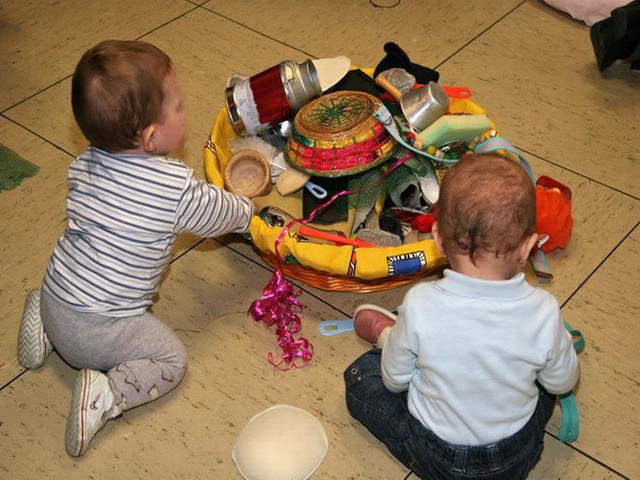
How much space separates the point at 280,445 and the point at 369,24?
1.20m

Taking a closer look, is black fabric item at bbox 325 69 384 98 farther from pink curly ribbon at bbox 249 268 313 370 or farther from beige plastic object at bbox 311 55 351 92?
pink curly ribbon at bbox 249 268 313 370

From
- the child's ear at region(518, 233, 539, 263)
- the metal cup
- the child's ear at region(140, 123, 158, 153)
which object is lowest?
the metal cup

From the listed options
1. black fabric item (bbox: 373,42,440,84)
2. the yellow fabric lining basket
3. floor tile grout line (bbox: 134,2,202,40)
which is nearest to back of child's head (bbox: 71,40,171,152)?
the yellow fabric lining basket

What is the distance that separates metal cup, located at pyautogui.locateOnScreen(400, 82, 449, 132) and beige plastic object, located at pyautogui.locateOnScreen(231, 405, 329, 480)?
0.53 metres

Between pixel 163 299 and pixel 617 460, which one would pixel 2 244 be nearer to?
pixel 163 299

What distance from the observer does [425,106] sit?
142 centimetres

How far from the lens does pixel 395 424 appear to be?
1.18 meters

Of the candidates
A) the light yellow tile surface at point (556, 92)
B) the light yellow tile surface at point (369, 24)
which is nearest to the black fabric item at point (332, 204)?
the light yellow tile surface at point (556, 92)

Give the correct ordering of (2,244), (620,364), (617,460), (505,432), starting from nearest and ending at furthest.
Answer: (505,432) → (617,460) → (620,364) → (2,244)

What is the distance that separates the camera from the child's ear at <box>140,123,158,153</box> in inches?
47.6

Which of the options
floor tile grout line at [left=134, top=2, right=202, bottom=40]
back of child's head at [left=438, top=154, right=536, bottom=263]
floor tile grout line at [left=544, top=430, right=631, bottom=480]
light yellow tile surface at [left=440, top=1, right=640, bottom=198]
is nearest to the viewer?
back of child's head at [left=438, top=154, right=536, bottom=263]

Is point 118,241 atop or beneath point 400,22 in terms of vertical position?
atop

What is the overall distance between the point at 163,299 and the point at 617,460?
0.80 meters

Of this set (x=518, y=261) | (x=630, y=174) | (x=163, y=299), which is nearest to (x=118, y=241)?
(x=163, y=299)
